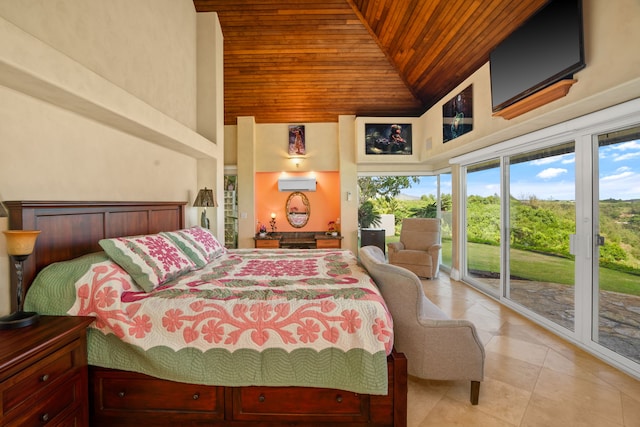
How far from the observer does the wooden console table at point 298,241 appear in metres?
6.03

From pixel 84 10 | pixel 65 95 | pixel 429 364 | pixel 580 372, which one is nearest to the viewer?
pixel 65 95

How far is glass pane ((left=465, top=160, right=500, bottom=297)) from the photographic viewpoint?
4.39 meters

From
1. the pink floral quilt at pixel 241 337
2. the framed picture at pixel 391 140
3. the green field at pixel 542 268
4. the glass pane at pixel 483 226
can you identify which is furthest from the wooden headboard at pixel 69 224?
the glass pane at pixel 483 226

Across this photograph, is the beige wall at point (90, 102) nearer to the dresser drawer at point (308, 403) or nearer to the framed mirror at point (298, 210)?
the dresser drawer at point (308, 403)

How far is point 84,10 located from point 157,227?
1.89 meters

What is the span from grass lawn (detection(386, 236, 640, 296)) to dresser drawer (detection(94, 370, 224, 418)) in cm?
A: 325

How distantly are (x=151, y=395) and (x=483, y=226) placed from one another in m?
4.70

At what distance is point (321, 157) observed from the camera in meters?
6.32

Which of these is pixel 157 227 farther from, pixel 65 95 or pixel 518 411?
pixel 518 411

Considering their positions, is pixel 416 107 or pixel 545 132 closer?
pixel 545 132

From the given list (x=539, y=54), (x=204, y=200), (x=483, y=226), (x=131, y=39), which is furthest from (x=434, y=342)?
(x=131, y=39)

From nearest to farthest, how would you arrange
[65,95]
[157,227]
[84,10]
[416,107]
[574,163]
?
[65,95], [84,10], [574,163], [157,227], [416,107]

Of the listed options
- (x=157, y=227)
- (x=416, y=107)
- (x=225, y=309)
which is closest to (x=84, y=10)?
(x=157, y=227)

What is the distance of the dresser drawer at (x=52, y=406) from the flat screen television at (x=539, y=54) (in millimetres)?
3879
